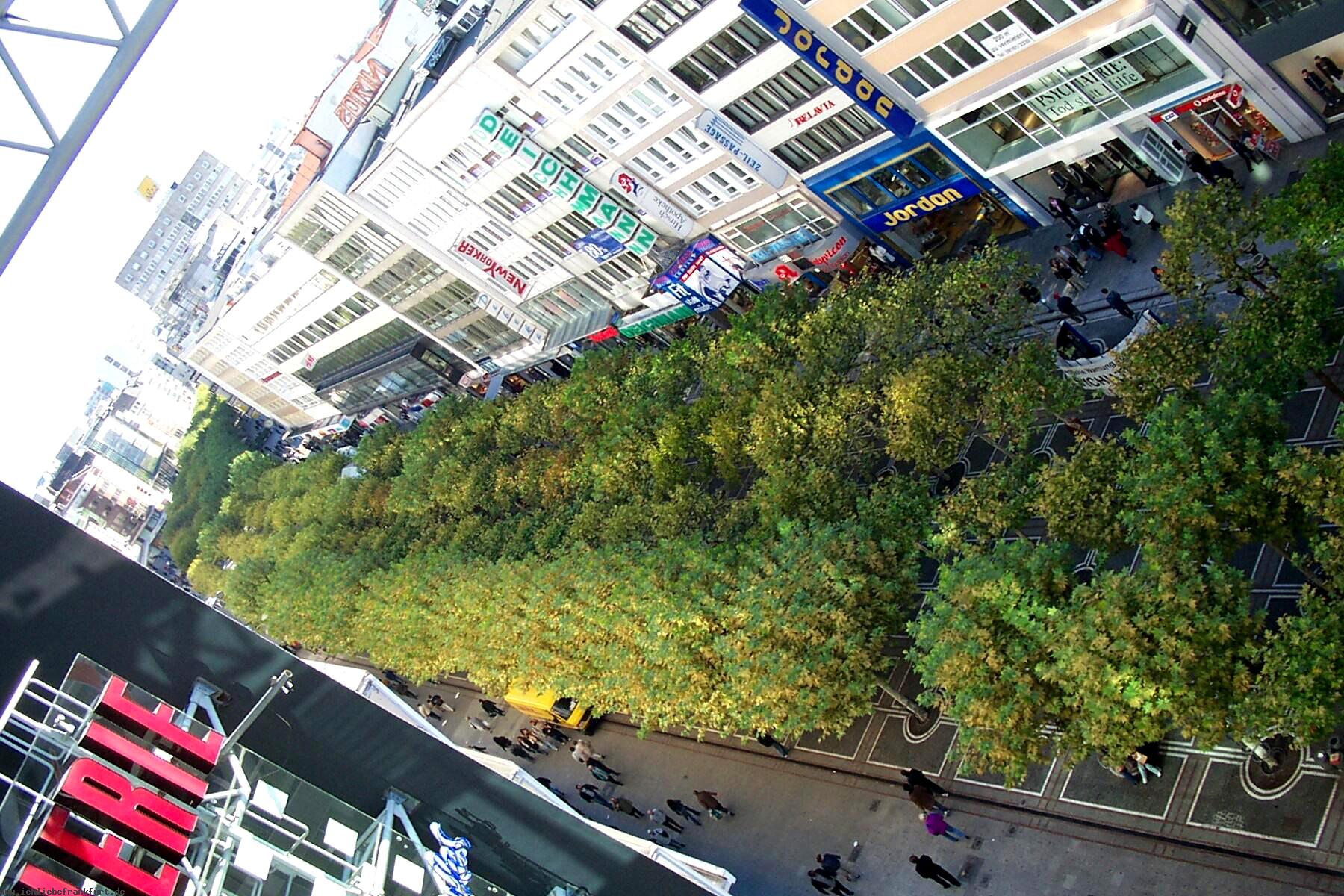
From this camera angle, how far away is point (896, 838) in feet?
125

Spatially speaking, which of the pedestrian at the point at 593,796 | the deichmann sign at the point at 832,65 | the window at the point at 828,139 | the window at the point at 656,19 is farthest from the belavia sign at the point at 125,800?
the window at the point at 656,19

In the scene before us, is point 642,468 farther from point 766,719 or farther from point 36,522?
point 36,522

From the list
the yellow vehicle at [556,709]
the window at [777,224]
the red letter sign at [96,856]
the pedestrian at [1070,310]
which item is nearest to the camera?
the red letter sign at [96,856]

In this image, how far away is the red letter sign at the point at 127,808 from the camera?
19078 millimetres

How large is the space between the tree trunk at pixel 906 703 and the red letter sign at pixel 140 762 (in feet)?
74.9

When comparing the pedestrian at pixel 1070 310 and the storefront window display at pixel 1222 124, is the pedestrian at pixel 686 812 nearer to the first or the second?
the pedestrian at pixel 1070 310

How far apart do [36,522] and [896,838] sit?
27.6m

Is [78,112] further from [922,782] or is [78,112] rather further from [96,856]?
[922,782]

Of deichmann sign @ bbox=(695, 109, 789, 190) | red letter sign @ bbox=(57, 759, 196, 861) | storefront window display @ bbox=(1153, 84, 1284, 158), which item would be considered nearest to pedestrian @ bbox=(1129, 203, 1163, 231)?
storefront window display @ bbox=(1153, 84, 1284, 158)

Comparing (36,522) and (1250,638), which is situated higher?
(1250,638)

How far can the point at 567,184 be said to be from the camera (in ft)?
191

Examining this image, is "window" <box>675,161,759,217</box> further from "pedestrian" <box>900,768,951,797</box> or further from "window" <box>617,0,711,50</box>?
"pedestrian" <box>900,768,951,797</box>

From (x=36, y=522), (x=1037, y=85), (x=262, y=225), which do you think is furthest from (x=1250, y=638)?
(x=262, y=225)

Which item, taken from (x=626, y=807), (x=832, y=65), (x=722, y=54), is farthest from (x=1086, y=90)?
(x=626, y=807)
